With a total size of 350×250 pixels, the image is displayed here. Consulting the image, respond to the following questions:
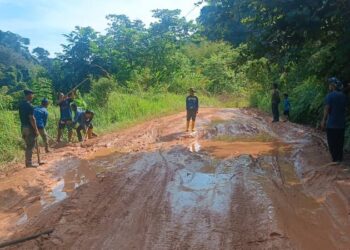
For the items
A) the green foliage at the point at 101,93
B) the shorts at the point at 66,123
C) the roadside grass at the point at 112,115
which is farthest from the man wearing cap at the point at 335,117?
the green foliage at the point at 101,93

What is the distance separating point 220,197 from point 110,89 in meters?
15.8

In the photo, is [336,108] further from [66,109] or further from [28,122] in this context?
[66,109]

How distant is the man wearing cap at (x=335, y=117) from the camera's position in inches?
344

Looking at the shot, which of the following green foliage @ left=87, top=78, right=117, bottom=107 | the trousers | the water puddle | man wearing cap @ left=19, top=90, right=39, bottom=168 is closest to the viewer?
the trousers

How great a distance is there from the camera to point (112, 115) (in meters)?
19.6

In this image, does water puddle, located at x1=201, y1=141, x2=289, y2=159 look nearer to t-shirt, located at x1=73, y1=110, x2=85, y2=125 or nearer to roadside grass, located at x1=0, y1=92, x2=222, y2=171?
t-shirt, located at x1=73, y1=110, x2=85, y2=125

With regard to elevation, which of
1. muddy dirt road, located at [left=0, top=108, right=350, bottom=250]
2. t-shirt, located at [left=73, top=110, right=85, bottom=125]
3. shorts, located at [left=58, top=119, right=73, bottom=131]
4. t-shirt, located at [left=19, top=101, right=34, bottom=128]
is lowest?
muddy dirt road, located at [left=0, top=108, right=350, bottom=250]

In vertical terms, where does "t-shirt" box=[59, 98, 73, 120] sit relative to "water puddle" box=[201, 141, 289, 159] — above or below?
above

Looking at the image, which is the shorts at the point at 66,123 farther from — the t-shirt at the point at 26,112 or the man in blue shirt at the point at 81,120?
the t-shirt at the point at 26,112

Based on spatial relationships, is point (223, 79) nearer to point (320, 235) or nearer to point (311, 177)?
point (311, 177)

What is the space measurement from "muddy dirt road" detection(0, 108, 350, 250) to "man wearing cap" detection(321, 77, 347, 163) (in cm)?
44

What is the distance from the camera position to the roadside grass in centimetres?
1234

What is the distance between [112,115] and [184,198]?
1286 centimetres

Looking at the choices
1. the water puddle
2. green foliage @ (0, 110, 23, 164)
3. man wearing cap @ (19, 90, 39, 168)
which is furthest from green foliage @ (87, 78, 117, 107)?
man wearing cap @ (19, 90, 39, 168)
